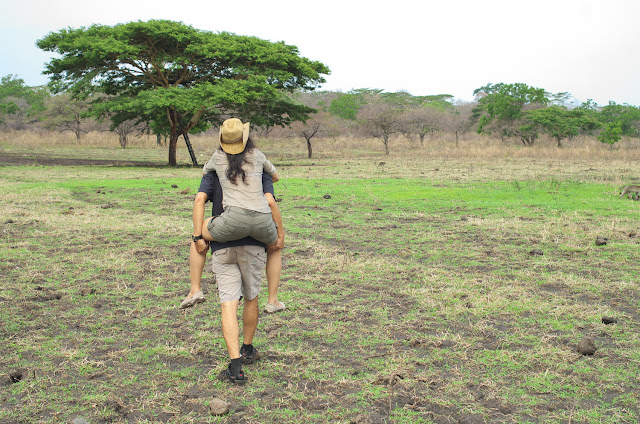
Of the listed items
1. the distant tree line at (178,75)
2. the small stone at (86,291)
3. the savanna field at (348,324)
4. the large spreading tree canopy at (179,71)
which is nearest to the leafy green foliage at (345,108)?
the distant tree line at (178,75)

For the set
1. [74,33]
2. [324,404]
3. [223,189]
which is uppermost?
[74,33]

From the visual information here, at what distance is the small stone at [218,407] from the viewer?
3227 millimetres

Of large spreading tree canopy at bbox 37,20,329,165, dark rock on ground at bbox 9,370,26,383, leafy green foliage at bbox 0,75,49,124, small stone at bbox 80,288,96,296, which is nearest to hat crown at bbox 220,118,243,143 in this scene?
dark rock on ground at bbox 9,370,26,383

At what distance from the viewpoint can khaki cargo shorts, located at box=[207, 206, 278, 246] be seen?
142 inches

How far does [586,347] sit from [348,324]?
5.95ft

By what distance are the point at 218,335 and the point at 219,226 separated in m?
1.23

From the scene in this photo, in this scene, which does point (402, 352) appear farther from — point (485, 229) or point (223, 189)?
point (485, 229)

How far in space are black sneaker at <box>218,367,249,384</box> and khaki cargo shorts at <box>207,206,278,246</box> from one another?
86 centimetres

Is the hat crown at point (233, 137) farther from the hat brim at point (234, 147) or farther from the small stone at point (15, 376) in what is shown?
the small stone at point (15, 376)

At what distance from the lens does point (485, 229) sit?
8.98 metres

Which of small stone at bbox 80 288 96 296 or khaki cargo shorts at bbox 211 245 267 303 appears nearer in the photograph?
khaki cargo shorts at bbox 211 245 267 303

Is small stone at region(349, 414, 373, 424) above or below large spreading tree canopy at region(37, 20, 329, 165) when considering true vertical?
below

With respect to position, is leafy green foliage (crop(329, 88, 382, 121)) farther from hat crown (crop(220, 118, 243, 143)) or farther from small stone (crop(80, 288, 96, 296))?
hat crown (crop(220, 118, 243, 143))

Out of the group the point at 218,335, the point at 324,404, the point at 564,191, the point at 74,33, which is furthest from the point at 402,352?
the point at 74,33
